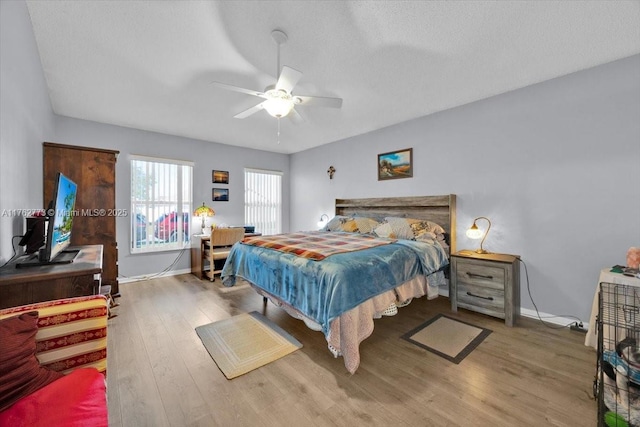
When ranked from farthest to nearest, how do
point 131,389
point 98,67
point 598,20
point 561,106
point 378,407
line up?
point 561,106 → point 98,67 → point 598,20 → point 131,389 → point 378,407

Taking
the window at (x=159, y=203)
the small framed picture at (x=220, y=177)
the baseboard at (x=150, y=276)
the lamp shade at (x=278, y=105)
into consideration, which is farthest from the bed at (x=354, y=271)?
the small framed picture at (x=220, y=177)

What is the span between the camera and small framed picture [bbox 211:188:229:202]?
5.10m

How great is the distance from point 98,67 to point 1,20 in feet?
3.71

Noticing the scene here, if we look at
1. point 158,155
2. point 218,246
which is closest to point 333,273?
point 218,246

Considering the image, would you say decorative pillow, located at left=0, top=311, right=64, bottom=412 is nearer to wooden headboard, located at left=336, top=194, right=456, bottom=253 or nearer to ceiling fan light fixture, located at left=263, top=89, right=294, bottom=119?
ceiling fan light fixture, located at left=263, top=89, right=294, bottom=119

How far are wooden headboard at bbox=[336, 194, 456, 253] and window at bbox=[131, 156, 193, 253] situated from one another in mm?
2979

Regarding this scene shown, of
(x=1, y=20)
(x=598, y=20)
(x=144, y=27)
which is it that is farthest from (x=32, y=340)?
(x=598, y=20)

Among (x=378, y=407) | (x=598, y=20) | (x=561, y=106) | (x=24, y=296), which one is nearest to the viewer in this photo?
(x=24, y=296)

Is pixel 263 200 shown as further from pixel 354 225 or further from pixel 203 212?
pixel 354 225

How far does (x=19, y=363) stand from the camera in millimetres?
1006

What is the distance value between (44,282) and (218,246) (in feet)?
9.65

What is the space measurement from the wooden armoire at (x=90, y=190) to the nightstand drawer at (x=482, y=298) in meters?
4.36

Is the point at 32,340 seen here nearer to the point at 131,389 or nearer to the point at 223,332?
the point at 131,389

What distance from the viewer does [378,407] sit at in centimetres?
159
